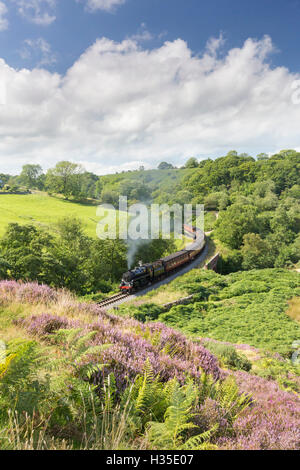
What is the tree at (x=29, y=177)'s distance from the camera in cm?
9538

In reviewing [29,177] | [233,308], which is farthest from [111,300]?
[29,177]

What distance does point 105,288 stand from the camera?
26.1 meters

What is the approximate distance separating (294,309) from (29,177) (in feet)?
343

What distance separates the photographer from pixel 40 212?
188 feet

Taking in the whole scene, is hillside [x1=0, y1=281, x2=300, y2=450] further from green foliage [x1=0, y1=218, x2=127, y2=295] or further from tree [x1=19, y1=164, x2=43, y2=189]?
tree [x1=19, y1=164, x2=43, y2=189]

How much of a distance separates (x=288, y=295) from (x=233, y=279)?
701 centimetres

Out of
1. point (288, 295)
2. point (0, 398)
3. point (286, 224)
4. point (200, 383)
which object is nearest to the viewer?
point (0, 398)

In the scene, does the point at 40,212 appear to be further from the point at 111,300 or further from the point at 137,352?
the point at 137,352

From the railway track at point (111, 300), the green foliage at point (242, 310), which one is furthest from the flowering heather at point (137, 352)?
the railway track at point (111, 300)

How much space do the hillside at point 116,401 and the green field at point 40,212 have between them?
132 ft

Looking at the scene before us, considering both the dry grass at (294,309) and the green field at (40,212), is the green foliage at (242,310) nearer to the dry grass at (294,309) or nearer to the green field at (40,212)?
the dry grass at (294,309)

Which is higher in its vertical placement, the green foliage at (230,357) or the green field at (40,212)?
the green field at (40,212)
